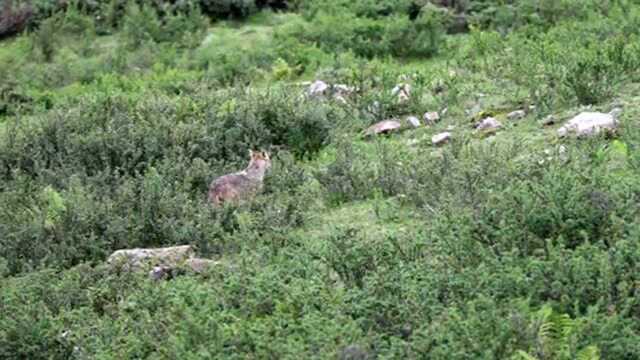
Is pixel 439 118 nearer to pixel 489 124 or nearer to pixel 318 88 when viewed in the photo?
pixel 489 124

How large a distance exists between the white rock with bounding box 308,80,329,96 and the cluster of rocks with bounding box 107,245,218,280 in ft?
12.8

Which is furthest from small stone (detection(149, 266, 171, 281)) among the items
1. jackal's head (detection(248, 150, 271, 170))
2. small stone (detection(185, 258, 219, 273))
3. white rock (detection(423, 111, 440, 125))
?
white rock (detection(423, 111, 440, 125))

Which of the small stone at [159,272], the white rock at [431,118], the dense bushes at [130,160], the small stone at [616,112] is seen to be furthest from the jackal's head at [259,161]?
the small stone at [616,112]

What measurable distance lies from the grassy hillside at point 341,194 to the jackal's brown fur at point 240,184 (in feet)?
0.33

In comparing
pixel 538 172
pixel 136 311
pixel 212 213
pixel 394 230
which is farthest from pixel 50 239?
pixel 538 172

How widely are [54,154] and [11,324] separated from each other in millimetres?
3534

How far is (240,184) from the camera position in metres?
8.03

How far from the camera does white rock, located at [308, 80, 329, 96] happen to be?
1082 centimetres

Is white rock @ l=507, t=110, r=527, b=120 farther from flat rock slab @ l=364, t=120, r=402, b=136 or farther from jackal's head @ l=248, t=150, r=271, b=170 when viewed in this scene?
jackal's head @ l=248, t=150, r=271, b=170

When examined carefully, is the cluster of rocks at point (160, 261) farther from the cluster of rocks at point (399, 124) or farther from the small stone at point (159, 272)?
the cluster of rocks at point (399, 124)

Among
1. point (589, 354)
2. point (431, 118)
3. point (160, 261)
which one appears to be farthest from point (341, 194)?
point (589, 354)

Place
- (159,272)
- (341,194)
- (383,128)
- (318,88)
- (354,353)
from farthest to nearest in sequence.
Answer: (318,88), (383,128), (341,194), (159,272), (354,353)

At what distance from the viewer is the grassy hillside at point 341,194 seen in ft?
16.5

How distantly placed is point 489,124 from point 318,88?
2415mm
